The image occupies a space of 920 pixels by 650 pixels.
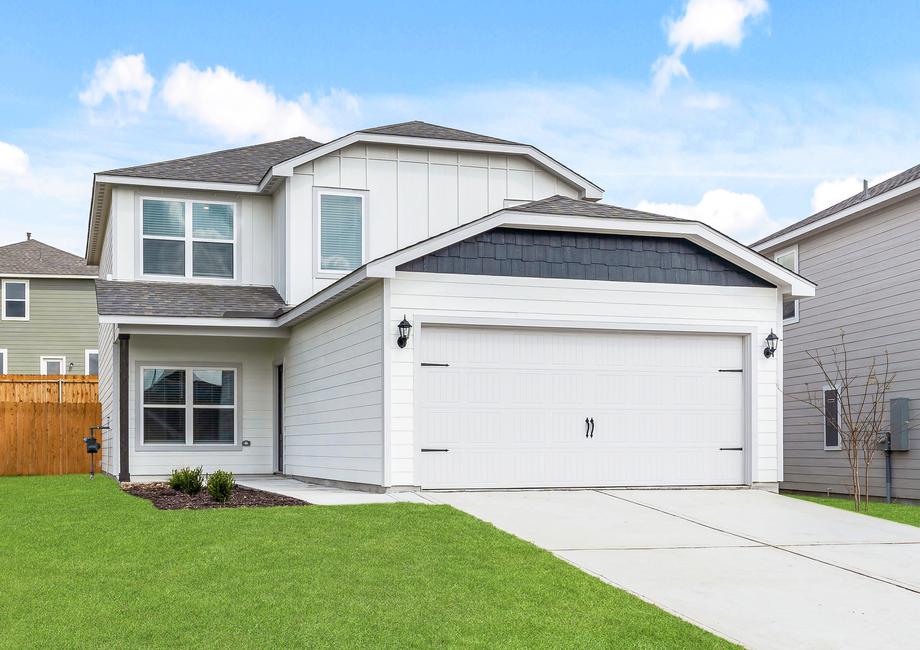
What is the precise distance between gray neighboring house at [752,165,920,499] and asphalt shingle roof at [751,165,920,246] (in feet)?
0.13

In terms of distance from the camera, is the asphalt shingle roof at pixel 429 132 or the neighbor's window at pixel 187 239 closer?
the asphalt shingle roof at pixel 429 132

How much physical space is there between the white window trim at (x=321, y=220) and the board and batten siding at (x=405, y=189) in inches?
2.2

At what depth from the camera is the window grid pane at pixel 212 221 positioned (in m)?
18.5

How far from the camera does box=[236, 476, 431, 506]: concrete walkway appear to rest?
12.1m

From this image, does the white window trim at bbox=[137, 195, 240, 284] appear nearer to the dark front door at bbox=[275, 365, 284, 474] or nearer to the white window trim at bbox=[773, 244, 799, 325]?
the dark front door at bbox=[275, 365, 284, 474]

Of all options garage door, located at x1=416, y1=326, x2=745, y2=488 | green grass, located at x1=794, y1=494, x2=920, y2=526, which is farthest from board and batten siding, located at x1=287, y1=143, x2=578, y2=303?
green grass, located at x1=794, y1=494, x2=920, y2=526

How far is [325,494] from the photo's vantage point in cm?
1338

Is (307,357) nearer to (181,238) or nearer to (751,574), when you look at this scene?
(181,238)

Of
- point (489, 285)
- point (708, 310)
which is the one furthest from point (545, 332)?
point (708, 310)

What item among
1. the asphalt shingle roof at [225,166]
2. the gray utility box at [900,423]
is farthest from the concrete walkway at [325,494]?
the gray utility box at [900,423]

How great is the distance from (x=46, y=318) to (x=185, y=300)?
18793mm

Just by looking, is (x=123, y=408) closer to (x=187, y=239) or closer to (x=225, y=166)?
(x=187, y=239)

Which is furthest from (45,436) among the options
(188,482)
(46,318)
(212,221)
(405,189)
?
(46,318)

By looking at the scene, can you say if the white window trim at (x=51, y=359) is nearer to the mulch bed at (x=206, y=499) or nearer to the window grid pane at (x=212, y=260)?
the window grid pane at (x=212, y=260)
